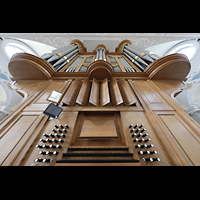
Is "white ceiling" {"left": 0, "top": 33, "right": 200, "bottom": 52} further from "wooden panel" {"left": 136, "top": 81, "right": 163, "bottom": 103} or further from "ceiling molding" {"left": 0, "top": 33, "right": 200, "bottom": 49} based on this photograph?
"wooden panel" {"left": 136, "top": 81, "right": 163, "bottom": 103}

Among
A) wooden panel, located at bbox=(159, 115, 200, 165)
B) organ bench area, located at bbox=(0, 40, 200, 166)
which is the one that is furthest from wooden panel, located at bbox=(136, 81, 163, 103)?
wooden panel, located at bbox=(159, 115, 200, 165)

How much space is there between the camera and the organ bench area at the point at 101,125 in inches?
49.4

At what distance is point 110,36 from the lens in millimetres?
7379

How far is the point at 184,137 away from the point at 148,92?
1225mm

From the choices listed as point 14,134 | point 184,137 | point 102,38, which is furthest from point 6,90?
point 102,38

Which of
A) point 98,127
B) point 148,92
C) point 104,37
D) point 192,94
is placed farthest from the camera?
point 104,37

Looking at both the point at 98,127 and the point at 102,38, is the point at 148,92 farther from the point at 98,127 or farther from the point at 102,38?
the point at 102,38

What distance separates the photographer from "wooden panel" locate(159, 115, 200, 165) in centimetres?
125

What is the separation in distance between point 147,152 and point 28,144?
150 centimetres

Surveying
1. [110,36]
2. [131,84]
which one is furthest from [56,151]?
[110,36]

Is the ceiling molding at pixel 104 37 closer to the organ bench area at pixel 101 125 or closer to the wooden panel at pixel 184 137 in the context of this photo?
the organ bench area at pixel 101 125

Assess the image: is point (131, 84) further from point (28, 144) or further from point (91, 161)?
point (28, 144)

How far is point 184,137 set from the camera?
57.5 inches

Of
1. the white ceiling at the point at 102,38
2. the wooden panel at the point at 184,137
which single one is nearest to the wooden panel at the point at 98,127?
the wooden panel at the point at 184,137
